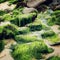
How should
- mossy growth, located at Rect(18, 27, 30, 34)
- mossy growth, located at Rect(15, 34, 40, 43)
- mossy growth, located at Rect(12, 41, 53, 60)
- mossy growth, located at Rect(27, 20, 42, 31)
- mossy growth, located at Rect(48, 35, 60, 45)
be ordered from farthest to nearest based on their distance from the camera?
mossy growth, located at Rect(27, 20, 42, 31) → mossy growth, located at Rect(18, 27, 30, 34) → mossy growth, located at Rect(15, 34, 40, 43) → mossy growth, located at Rect(48, 35, 60, 45) → mossy growth, located at Rect(12, 41, 53, 60)

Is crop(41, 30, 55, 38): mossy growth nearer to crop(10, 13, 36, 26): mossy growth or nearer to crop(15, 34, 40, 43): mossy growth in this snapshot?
crop(15, 34, 40, 43): mossy growth

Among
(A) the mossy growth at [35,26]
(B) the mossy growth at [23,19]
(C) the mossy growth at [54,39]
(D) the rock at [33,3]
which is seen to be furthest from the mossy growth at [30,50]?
(D) the rock at [33,3]

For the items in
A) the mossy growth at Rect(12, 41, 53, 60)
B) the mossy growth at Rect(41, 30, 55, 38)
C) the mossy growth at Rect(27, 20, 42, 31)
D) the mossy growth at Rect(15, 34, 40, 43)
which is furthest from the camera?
the mossy growth at Rect(27, 20, 42, 31)

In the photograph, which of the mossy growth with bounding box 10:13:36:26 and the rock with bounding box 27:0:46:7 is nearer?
the mossy growth with bounding box 10:13:36:26

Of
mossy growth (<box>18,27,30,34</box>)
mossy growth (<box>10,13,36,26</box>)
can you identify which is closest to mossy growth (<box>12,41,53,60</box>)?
mossy growth (<box>18,27,30,34</box>)

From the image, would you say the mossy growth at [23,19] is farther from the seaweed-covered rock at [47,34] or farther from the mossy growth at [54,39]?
the mossy growth at [54,39]

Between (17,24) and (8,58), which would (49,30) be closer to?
(17,24)

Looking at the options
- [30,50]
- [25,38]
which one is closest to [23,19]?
[25,38]

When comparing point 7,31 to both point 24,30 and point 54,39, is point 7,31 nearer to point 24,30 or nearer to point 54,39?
point 24,30
